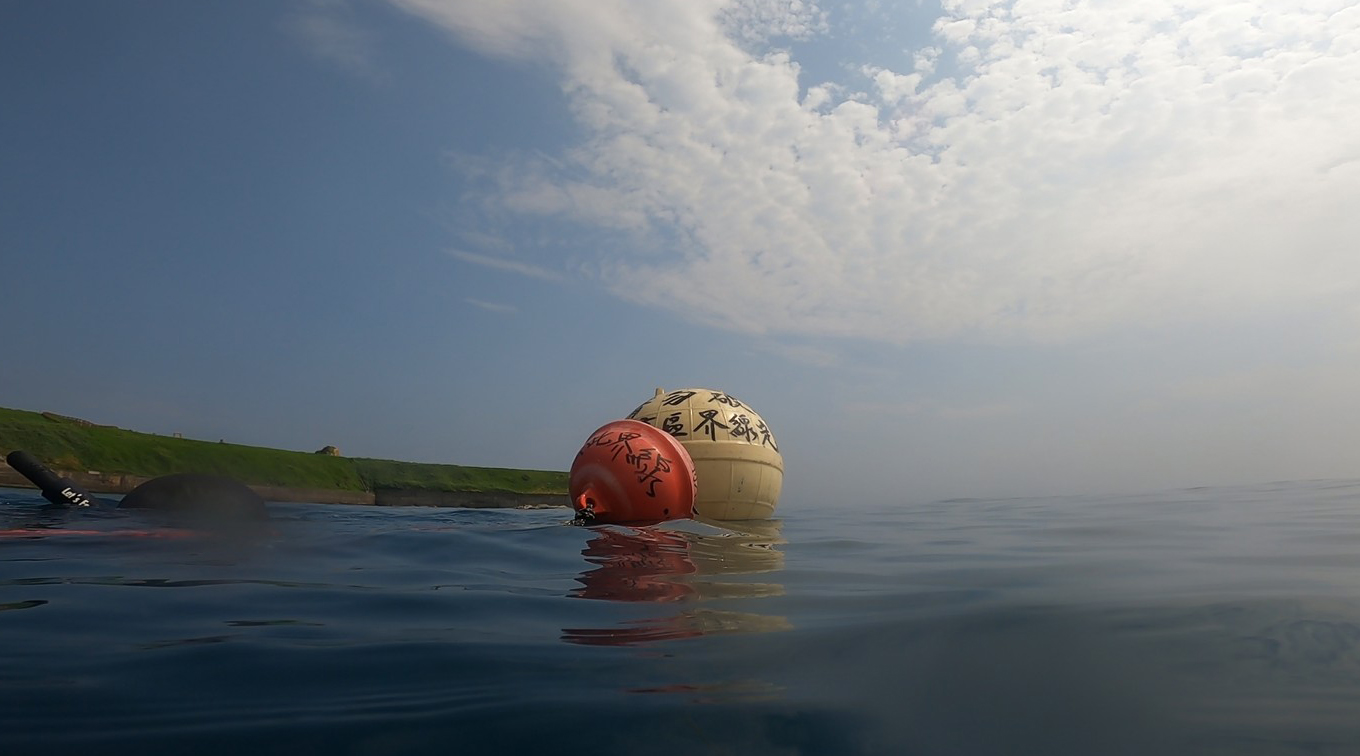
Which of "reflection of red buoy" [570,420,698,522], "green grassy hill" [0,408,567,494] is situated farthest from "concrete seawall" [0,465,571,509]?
"reflection of red buoy" [570,420,698,522]

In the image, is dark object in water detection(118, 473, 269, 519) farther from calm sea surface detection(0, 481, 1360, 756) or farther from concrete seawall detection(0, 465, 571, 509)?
concrete seawall detection(0, 465, 571, 509)

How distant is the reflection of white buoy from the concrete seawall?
15.4 metres

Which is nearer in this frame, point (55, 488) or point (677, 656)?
point (677, 656)

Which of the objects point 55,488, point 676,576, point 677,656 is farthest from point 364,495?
point 677,656

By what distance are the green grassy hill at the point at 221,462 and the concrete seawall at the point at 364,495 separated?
21 centimetres

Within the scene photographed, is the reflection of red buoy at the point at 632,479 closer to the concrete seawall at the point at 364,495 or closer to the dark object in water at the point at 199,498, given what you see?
the dark object in water at the point at 199,498

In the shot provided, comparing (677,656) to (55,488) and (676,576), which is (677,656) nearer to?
(676,576)

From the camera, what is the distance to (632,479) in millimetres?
8523

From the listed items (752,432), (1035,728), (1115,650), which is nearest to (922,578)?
(1115,650)

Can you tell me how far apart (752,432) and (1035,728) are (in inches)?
339

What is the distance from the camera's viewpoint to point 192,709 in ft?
6.88

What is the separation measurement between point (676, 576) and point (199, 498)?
18.8ft

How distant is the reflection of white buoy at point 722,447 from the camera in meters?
10.2

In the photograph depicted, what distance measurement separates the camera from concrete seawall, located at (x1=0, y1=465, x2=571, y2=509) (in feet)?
66.7
